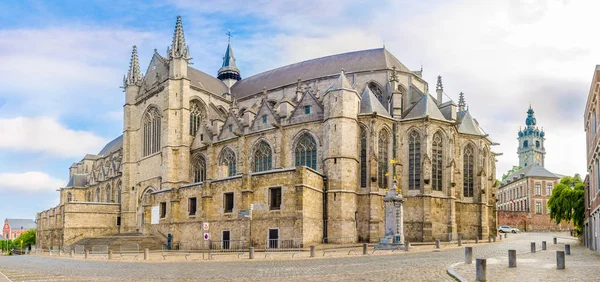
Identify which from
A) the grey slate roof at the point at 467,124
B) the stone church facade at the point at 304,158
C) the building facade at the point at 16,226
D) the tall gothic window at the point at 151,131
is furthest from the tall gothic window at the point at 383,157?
the building facade at the point at 16,226

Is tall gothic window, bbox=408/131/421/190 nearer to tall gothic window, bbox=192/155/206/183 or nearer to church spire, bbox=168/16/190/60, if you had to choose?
tall gothic window, bbox=192/155/206/183

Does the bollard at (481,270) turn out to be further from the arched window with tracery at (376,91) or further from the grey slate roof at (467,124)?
the arched window with tracery at (376,91)

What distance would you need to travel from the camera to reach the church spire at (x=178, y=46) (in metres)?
49.1

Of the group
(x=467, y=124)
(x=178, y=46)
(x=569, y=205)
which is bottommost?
(x=569, y=205)

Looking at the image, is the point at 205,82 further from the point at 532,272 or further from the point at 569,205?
the point at 532,272

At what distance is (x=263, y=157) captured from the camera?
42.2m

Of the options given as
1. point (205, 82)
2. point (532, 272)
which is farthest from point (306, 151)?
point (532, 272)

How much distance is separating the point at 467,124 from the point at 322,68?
47.9 ft

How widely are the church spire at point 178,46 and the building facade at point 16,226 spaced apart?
428 ft

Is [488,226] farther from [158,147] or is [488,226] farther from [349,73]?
[158,147]

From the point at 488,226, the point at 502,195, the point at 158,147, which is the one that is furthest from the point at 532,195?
the point at 158,147

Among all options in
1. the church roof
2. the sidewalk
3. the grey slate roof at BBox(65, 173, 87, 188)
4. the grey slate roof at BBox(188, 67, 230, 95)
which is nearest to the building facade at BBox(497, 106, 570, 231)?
the church roof

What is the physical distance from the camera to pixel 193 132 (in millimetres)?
50250

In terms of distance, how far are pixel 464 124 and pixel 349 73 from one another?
10.6 meters
